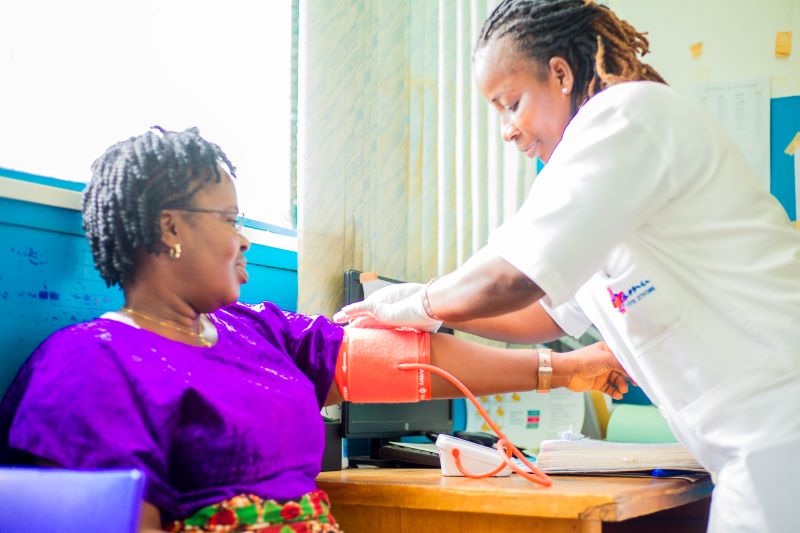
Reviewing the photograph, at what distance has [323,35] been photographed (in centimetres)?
210

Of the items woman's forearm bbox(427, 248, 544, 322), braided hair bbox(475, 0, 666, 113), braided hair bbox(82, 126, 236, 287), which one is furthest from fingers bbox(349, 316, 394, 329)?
braided hair bbox(475, 0, 666, 113)

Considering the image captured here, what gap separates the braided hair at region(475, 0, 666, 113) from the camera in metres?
1.52

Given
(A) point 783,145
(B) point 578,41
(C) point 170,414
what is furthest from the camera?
(A) point 783,145

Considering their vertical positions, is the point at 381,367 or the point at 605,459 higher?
the point at 381,367

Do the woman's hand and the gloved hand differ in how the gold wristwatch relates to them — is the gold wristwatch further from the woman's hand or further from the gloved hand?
the gloved hand

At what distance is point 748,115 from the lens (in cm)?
297

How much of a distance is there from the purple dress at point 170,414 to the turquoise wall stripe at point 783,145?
6.91 feet

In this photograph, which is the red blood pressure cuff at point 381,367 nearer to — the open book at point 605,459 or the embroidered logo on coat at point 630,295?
the open book at point 605,459

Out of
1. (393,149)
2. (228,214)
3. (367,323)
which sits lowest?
(367,323)

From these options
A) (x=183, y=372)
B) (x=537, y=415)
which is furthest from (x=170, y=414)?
(x=537, y=415)

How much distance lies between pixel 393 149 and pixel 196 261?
3.77 ft

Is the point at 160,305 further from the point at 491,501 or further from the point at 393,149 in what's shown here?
the point at 393,149

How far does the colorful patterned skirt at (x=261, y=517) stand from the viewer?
1.14 m

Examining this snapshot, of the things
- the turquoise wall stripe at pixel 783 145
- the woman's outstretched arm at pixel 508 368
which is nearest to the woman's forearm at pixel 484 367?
the woman's outstretched arm at pixel 508 368
